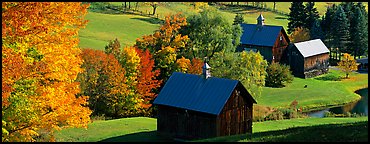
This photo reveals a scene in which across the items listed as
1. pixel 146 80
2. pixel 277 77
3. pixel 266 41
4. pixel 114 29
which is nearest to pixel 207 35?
pixel 146 80

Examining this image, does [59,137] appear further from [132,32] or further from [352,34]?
[352,34]

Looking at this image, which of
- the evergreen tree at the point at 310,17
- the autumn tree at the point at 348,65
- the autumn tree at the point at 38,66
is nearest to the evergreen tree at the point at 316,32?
the evergreen tree at the point at 310,17

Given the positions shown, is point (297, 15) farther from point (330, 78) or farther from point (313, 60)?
point (330, 78)

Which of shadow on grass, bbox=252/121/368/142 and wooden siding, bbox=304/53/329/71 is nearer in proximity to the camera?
shadow on grass, bbox=252/121/368/142

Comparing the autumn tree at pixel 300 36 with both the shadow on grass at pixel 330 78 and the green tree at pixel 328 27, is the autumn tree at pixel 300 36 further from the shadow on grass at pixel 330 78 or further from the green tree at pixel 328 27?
the shadow on grass at pixel 330 78

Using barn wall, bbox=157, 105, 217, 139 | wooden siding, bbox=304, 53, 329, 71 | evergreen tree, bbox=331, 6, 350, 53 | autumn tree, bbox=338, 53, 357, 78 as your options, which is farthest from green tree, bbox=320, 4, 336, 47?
barn wall, bbox=157, 105, 217, 139

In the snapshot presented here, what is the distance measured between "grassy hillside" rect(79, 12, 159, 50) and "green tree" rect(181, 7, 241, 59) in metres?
19.5

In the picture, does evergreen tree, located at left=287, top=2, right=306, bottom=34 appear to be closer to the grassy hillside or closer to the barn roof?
the barn roof

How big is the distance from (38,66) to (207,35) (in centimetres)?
3366

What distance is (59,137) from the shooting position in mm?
33656

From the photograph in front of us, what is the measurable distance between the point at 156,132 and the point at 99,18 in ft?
190

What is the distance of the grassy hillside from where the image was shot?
76.9m

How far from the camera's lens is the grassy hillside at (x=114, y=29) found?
76906 mm

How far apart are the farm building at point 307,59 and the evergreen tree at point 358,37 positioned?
10.3 metres
